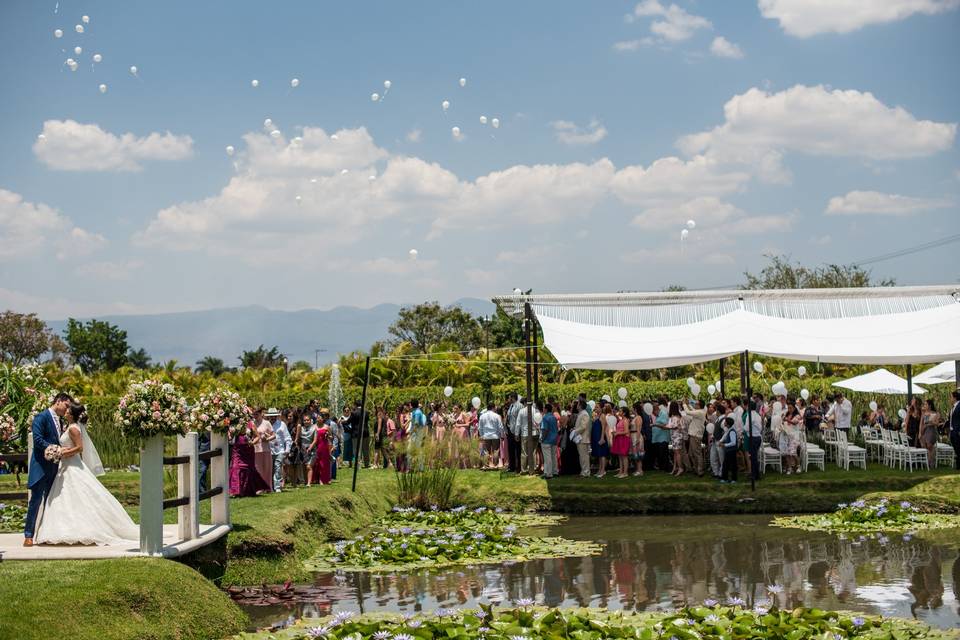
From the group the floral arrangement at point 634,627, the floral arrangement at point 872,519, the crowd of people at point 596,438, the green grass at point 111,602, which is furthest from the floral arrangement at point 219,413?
the floral arrangement at point 872,519

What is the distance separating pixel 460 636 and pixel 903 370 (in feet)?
86.7

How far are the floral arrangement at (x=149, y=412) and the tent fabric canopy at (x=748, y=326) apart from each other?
8.63 meters

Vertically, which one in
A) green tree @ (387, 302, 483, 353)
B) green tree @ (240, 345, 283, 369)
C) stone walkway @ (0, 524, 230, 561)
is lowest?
stone walkway @ (0, 524, 230, 561)

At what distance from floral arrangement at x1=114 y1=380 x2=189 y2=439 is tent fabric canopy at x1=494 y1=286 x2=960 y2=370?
8.63m

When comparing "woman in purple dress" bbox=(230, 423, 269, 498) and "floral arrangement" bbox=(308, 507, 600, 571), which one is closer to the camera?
"floral arrangement" bbox=(308, 507, 600, 571)

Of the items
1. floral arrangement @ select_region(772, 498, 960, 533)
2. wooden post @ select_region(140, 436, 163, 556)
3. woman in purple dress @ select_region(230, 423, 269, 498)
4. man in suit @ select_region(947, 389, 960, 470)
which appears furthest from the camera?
man in suit @ select_region(947, 389, 960, 470)

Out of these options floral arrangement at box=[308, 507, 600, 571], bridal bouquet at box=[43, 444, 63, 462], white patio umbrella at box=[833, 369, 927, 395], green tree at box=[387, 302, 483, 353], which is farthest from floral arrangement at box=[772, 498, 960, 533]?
green tree at box=[387, 302, 483, 353]

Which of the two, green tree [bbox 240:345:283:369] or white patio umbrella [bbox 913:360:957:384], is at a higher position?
green tree [bbox 240:345:283:369]

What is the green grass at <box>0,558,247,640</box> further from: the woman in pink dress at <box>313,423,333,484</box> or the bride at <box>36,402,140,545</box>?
the woman in pink dress at <box>313,423,333,484</box>

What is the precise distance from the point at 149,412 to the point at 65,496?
141 centimetres

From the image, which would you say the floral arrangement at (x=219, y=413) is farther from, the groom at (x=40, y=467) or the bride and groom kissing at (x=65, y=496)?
the groom at (x=40, y=467)

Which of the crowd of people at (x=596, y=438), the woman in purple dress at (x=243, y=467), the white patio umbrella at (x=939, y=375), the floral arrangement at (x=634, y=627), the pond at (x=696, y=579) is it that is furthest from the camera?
the white patio umbrella at (x=939, y=375)

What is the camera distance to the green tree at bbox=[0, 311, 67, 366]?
70688mm

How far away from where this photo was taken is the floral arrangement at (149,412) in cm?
1037
